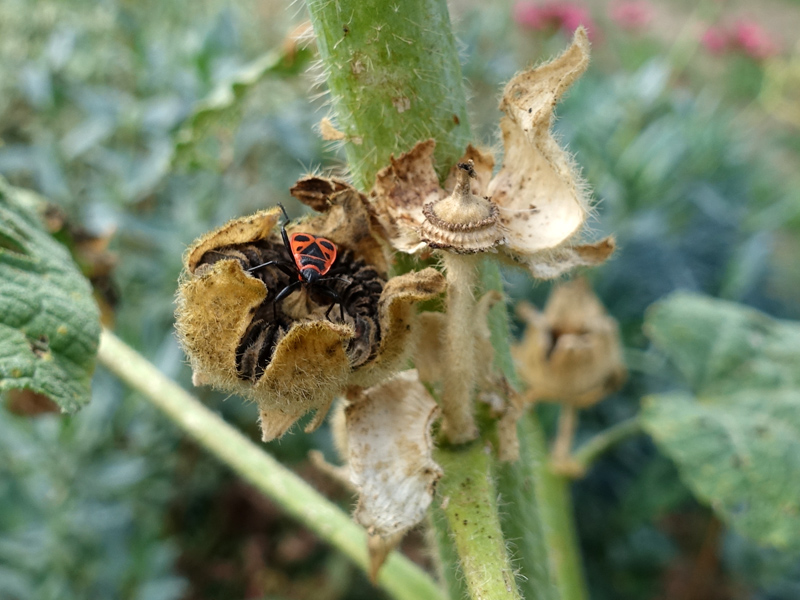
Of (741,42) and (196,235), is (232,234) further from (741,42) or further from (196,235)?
(741,42)

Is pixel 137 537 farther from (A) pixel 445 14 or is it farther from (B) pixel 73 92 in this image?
(A) pixel 445 14

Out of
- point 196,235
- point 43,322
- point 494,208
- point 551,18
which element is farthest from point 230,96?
point 551,18

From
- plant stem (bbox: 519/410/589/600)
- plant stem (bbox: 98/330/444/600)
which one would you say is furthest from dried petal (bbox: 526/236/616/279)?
plant stem (bbox: 519/410/589/600)

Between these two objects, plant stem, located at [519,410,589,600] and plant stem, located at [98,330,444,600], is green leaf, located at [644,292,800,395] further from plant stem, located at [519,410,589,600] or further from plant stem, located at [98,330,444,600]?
plant stem, located at [98,330,444,600]

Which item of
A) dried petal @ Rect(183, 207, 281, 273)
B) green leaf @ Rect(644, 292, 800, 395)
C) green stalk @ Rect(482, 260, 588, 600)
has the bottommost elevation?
green leaf @ Rect(644, 292, 800, 395)

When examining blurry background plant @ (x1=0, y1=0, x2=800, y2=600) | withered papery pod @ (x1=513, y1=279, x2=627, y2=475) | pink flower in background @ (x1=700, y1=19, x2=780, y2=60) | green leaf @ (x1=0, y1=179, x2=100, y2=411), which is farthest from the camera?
pink flower in background @ (x1=700, y1=19, x2=780, y2=60)

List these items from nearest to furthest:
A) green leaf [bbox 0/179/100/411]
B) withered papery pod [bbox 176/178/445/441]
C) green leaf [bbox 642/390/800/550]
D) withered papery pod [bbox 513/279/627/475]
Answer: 1. withered papery pod [bbox 176/178/445/441]
2. green leaf [bbox 0/179/100/411]
3. green leaf [bbox 642/390/800/550]
4. withered papery pod [bbox 513/279/627/475]

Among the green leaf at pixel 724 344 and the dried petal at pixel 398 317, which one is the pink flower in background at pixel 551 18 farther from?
the dried petal at pixel 398 317

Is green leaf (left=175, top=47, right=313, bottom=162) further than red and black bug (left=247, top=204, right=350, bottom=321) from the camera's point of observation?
Yes
